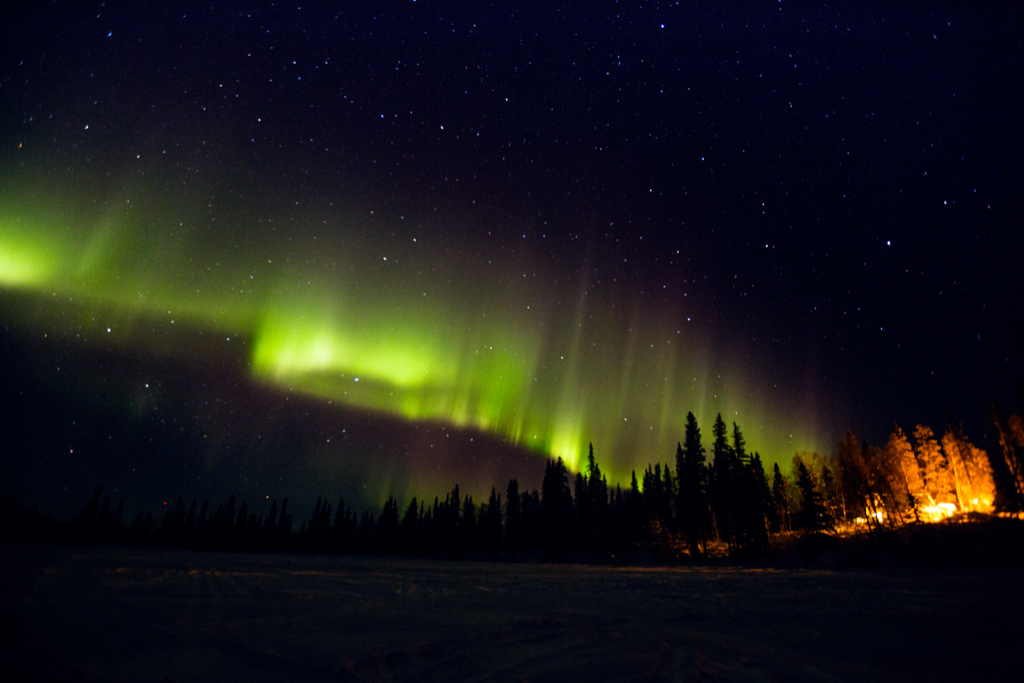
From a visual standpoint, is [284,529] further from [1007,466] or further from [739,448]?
[1007,466]

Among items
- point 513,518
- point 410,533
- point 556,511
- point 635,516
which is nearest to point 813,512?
point 635,516

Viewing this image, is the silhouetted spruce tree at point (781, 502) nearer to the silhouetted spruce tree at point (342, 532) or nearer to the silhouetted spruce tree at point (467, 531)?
the silhouetted spruce tree at point (467, 531)

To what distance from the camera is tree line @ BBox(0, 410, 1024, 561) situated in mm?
50969

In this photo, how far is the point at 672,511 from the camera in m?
83.6

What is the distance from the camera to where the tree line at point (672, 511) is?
51.0m

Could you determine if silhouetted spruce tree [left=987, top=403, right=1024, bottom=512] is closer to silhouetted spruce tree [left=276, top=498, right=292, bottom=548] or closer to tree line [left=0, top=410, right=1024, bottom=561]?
tree line [left=0, top=410, right=1024, bottom=561]

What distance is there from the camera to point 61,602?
6652mm

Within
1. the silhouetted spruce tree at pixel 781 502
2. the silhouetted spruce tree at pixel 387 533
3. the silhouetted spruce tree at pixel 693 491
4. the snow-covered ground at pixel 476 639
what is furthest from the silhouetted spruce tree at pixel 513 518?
the snow-covered ground at pixel 476 639

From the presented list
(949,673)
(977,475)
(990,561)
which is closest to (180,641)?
(949,673)

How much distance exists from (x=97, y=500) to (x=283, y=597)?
16369cm

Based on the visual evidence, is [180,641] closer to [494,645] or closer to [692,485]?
[494,645]

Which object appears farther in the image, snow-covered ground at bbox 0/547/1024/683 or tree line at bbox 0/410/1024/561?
tree line at bbox 0/410/1024/561

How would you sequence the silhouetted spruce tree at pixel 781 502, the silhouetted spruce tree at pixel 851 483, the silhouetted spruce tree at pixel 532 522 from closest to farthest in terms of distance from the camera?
the silhouetted spruce tree at pixel 851 483, the silhouetted spruce tree at pixel 781 502, the silhouetted spruce tree at pixel 532 522

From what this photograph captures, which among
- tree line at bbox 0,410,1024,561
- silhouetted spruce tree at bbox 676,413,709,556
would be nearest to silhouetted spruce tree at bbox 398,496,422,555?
tree line at bbox 0,410,1024,561
